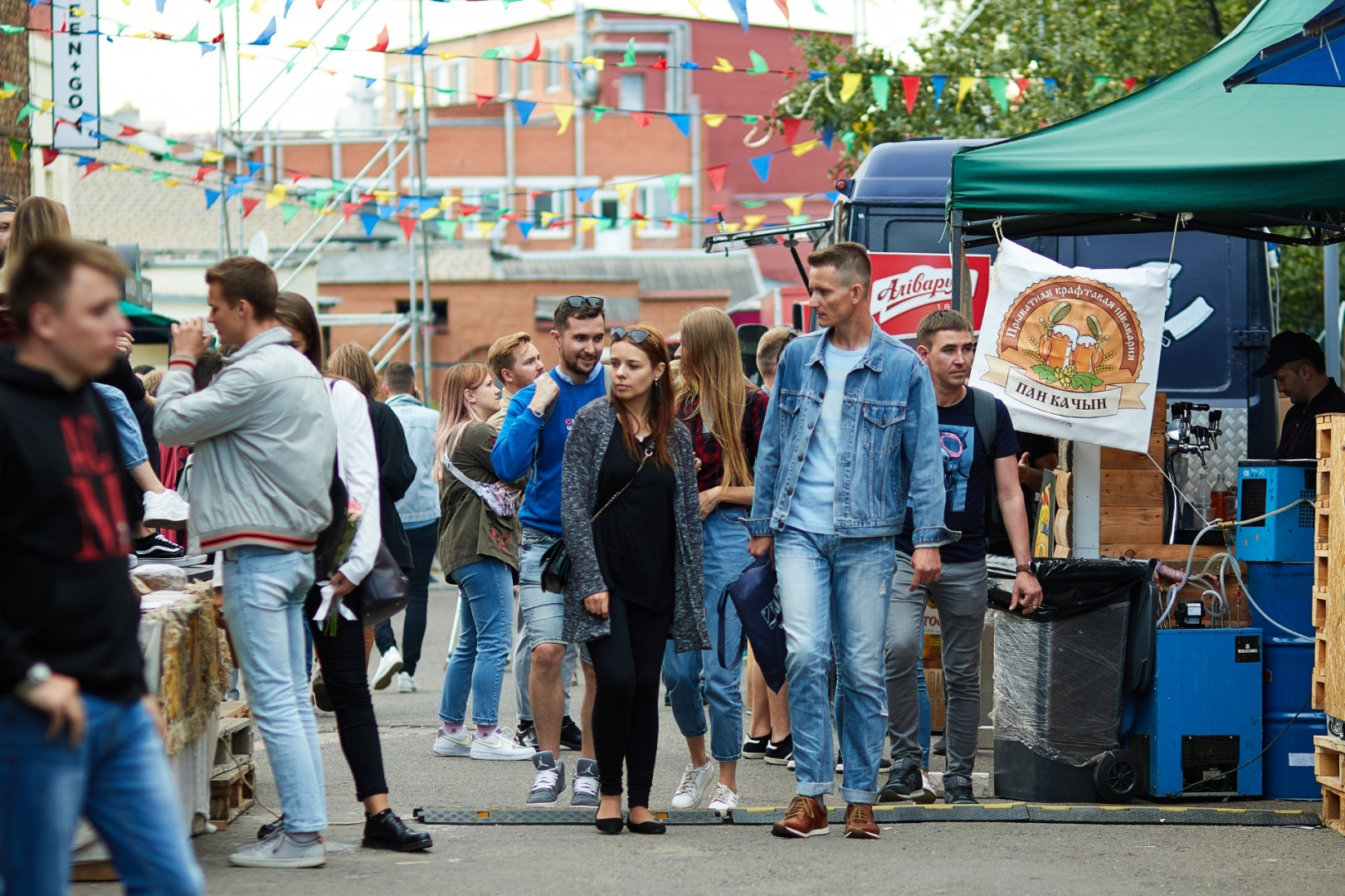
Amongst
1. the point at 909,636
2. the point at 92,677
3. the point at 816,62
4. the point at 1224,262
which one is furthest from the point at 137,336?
the point at 92,677

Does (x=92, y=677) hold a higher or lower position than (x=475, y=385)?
lower

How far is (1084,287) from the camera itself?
7258 mm

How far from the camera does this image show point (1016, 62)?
20.8 m

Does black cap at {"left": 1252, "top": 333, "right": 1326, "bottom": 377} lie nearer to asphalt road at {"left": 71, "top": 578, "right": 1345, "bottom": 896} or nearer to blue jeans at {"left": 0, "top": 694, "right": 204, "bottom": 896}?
asphalt road at {"left": 71, "top": 578, "right": 1345, "bottom": 896}

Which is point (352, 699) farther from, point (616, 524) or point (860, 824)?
point (860, 824)

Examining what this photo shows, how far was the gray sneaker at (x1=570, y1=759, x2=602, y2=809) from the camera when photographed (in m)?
6.36

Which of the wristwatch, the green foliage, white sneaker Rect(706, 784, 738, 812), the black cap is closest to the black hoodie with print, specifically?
the wristwatch

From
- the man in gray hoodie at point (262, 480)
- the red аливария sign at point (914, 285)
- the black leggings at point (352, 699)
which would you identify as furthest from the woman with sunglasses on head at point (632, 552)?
the red аливария sign at point (914, 285)

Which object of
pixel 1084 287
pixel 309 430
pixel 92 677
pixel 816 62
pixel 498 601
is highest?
pixel 816 62

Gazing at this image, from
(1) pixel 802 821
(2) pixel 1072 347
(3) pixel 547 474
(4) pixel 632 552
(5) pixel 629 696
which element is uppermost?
(2) pixel 1072 347

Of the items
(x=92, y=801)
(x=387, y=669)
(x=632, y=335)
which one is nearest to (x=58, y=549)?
(x=92, y=801)

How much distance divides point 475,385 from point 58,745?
5339mm

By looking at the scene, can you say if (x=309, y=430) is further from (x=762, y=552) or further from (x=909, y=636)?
(x=909, y=636)

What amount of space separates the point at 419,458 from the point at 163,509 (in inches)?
183
